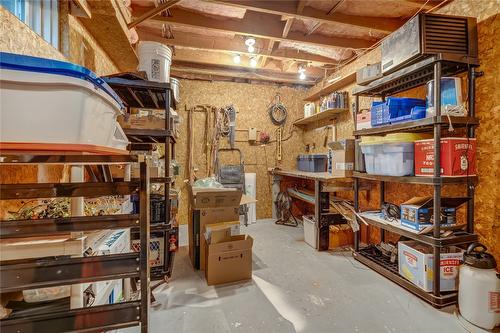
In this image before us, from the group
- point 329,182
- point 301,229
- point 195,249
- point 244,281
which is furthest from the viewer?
point 301,229

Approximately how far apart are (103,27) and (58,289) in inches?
83.3

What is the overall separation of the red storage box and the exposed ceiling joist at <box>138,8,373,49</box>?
198 cm

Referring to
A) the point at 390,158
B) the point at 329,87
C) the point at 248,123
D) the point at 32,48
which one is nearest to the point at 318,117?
the point at 329,87

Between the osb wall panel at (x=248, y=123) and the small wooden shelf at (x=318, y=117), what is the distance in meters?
0.22

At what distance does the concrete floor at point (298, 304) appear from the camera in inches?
66.9

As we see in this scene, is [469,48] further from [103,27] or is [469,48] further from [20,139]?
[103,27]

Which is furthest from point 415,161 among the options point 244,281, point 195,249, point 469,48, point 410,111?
point 195,249

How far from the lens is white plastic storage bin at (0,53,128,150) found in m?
0.74

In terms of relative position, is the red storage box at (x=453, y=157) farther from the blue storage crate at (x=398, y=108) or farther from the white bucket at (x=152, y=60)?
the white bucket at (x=152, y=60)

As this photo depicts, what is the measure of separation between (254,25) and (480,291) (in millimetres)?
3300

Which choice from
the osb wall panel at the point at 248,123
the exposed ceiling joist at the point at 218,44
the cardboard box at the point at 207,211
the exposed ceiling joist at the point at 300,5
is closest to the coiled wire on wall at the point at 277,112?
the osb wall panel at the point at 248,123

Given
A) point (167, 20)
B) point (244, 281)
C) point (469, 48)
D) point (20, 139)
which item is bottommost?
point (244, 281)

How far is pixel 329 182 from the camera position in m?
3.14

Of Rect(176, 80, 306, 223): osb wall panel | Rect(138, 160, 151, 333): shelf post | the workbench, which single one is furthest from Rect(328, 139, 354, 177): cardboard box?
Rect(138, 160, 151, 333): shelf post
